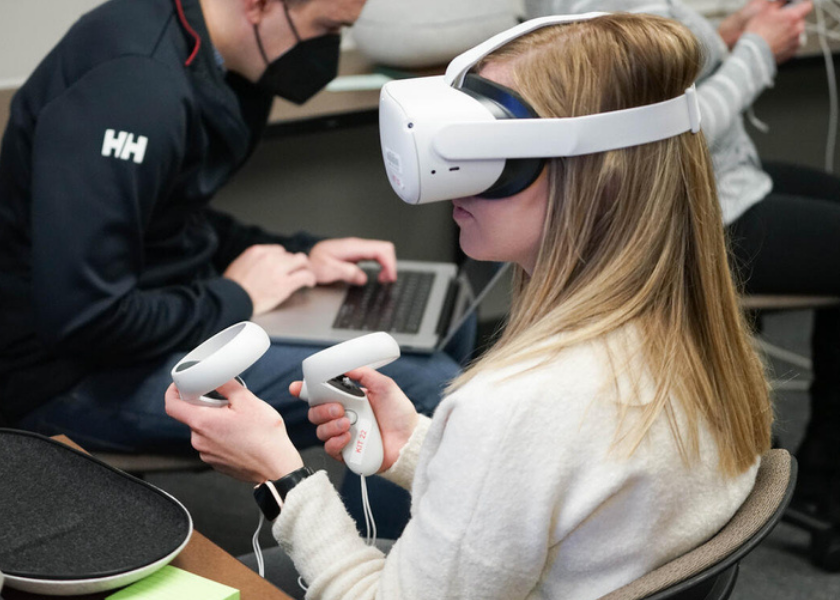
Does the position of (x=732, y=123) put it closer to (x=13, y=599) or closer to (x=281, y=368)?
(x=281, y=368)

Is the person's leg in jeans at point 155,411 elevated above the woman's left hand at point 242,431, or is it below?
below

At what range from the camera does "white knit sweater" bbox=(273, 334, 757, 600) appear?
781 millimetres

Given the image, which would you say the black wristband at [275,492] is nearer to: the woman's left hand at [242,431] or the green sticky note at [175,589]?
the woman's left hand at [242,431]

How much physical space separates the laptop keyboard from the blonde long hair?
0.70 metres

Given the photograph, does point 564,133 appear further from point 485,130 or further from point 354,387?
point 354,387

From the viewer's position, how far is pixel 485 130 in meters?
0.86

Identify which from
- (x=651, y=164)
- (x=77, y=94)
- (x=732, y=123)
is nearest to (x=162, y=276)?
(x=77, y=94)

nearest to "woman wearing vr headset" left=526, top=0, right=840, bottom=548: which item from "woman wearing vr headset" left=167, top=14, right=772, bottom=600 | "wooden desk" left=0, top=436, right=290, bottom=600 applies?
"woman wearing vr headset" left=167, top=14, right=772, bottom=600

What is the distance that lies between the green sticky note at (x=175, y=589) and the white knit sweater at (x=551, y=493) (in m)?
0.15

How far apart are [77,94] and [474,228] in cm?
69

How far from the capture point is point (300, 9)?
157 cm

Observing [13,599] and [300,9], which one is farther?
[300,9]

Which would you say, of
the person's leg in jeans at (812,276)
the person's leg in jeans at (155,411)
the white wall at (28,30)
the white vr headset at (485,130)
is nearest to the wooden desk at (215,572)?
the white vr headset at (485,130)

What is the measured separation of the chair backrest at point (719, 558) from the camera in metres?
0.74
